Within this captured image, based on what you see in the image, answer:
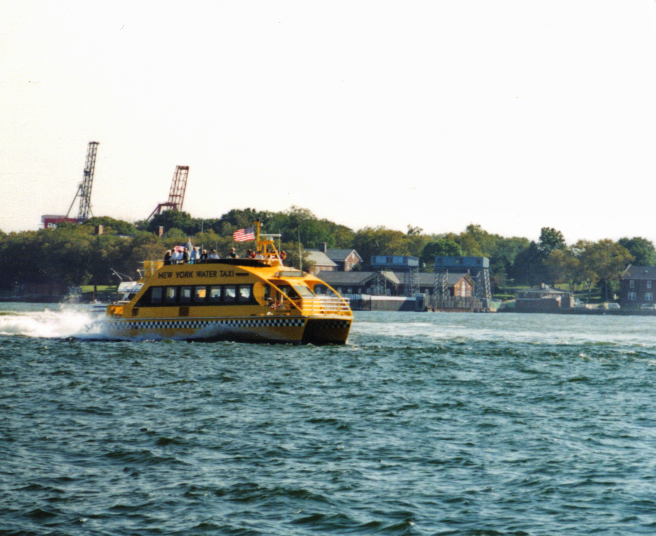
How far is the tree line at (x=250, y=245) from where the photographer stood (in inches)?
5172

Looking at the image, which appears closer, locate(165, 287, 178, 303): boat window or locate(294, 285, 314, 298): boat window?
locate(294, 285, 314, 298): boat window

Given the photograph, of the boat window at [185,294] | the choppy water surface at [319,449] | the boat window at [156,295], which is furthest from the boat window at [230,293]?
the choppy water surface at [319,449]

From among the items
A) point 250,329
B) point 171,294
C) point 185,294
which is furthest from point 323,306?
point 171,294

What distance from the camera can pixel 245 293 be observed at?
35.4 m

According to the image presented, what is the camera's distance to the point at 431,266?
176m

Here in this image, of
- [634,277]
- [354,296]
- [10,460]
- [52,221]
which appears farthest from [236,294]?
[52,221]

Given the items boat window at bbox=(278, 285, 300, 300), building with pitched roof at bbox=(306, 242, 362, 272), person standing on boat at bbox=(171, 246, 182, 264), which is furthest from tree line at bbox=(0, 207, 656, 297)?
boat window at bbox=(278, 285, 300, 300)

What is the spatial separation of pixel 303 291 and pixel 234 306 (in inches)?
122

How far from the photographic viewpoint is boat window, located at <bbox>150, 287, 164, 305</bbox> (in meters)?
37.5

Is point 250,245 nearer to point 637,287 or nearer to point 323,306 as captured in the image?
point 637,287

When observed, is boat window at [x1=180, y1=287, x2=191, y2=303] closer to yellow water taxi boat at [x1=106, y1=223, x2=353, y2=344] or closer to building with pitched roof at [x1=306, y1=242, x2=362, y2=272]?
yellow water taxi boat at [x1=106, y1=223, x2=353, y2=344]

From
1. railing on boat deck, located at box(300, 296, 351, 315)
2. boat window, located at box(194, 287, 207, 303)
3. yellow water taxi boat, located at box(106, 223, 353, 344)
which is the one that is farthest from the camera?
boat window, located at box(194, 287, 207, 303)

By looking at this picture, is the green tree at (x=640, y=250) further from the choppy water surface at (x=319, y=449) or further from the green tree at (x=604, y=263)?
the choppy water surface at (x=319, y=449)

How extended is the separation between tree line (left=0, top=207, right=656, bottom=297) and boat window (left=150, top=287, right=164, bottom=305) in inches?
2560
